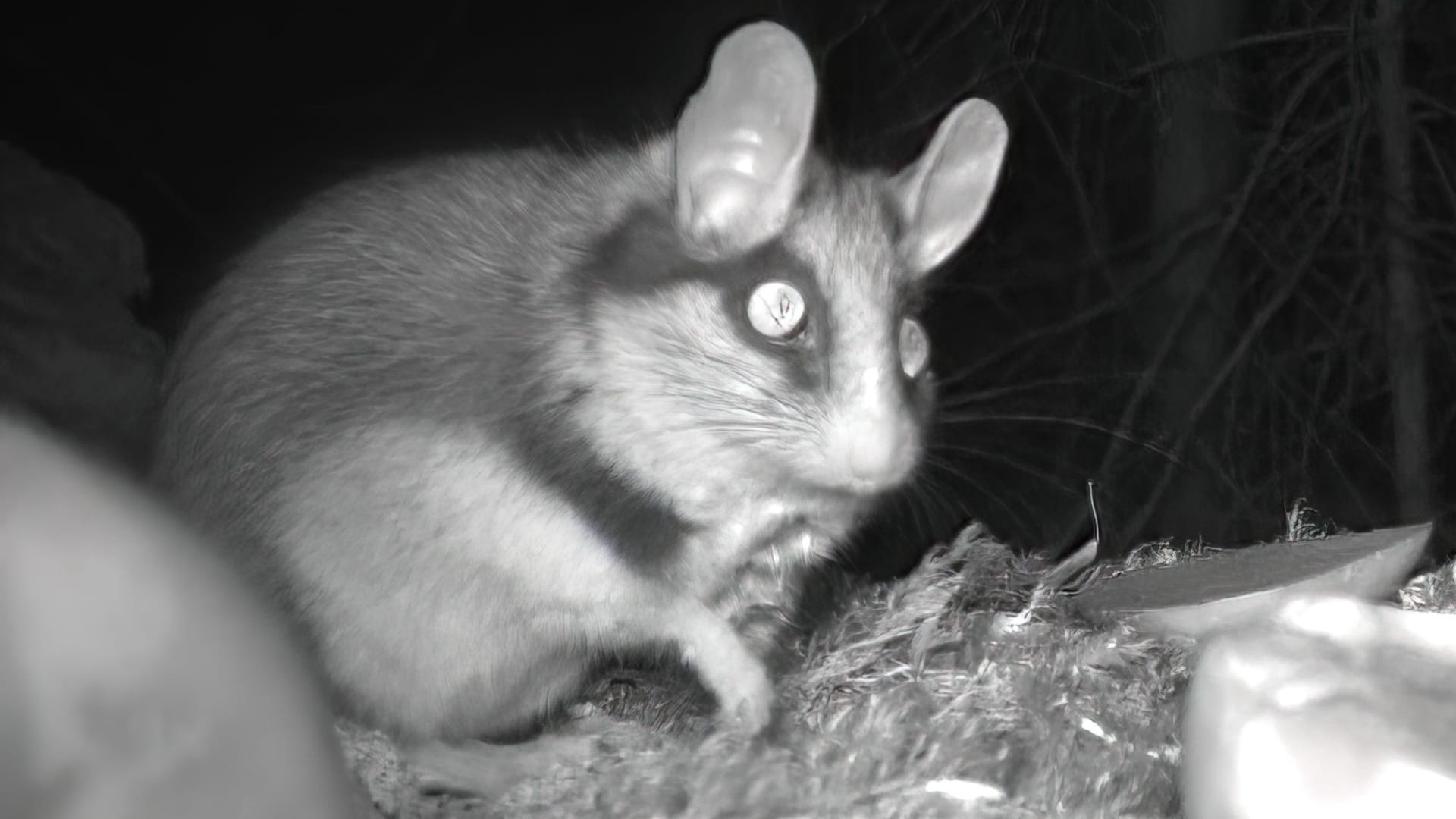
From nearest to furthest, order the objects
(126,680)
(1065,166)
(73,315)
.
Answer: (126,680) → (73,315) → (1065,166)

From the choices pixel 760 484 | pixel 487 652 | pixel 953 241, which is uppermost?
pixel 953 241

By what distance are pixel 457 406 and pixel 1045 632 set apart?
302 mm


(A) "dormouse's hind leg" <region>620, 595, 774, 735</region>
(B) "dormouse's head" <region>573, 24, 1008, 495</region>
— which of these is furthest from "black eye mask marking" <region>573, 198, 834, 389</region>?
(A) "dormouse's hind leg" <region>620, 595, 774, 735</region>

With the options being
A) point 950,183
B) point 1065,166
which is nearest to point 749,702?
point 950,183

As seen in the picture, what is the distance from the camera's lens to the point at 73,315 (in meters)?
0.45

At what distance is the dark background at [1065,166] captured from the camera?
0.46 m

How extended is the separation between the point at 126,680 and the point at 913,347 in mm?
320

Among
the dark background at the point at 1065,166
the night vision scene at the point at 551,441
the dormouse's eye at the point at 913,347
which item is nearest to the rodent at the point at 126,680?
the night vision scene at the point at 551,441

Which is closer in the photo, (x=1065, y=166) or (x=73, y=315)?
(x=73, y=315)

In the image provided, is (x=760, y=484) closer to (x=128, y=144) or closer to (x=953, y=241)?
(x=953, y=241)

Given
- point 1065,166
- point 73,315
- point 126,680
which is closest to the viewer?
point 126,680

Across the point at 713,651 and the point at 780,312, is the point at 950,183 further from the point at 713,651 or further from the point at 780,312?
the point at 713,651

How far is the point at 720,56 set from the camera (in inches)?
18.0

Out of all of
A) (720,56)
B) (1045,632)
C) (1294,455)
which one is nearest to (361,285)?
(720,56)
